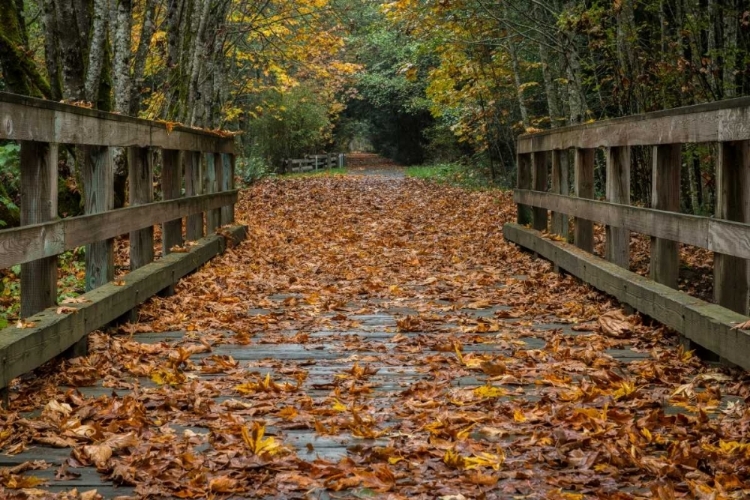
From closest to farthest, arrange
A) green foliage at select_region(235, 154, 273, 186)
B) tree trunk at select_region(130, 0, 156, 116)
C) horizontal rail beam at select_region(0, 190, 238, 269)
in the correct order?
1. horizontal rail beam at select_region(0, 190, 238, 269)
2. tree trunk at select_region(130, 0, 156, 116)
3. green foliage at select_region(235, 154, 273, 186)

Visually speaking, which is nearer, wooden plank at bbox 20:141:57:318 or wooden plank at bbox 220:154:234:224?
wooden plank at bbox 20:141:57:318

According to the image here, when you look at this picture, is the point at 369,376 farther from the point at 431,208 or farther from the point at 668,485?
the point at 431,208

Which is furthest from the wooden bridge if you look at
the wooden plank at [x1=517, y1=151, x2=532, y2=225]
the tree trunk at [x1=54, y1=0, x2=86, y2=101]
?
the wooden plank at [x1=517, y1=151, x2=532, y2=225]

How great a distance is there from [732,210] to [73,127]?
4125 millimetres

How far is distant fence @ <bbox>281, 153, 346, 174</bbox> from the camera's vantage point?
134ft

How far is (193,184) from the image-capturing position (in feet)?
33.1

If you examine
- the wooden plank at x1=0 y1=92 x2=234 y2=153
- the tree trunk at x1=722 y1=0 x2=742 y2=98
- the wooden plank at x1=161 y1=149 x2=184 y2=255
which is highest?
the tree trunk at x1=722 y1=0 x2=742 y2=98

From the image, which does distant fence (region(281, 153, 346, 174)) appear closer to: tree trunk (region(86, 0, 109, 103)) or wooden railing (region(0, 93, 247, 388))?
tree trunk (region(86, 0, 109, 103))

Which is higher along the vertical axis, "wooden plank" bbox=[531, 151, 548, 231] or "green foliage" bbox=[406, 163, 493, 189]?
"green foliage" bbox=[406, 163, 493, 189]

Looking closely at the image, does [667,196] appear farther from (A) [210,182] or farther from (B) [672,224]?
(A) [210,182]

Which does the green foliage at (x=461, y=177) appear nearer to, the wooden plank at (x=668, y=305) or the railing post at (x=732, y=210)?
the wooden plank at (x=668, y=305)

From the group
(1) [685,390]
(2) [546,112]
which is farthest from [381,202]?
(1) [685,390]

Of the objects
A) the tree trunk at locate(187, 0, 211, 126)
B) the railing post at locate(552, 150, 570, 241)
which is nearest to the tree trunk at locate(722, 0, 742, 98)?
the railing post at locate(552, 150, 570, 241)

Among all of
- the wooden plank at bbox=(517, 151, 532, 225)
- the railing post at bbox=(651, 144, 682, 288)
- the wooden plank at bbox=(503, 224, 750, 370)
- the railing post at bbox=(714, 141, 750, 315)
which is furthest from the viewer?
the wooden plank at bbox=(517, 151, 532, 225)
